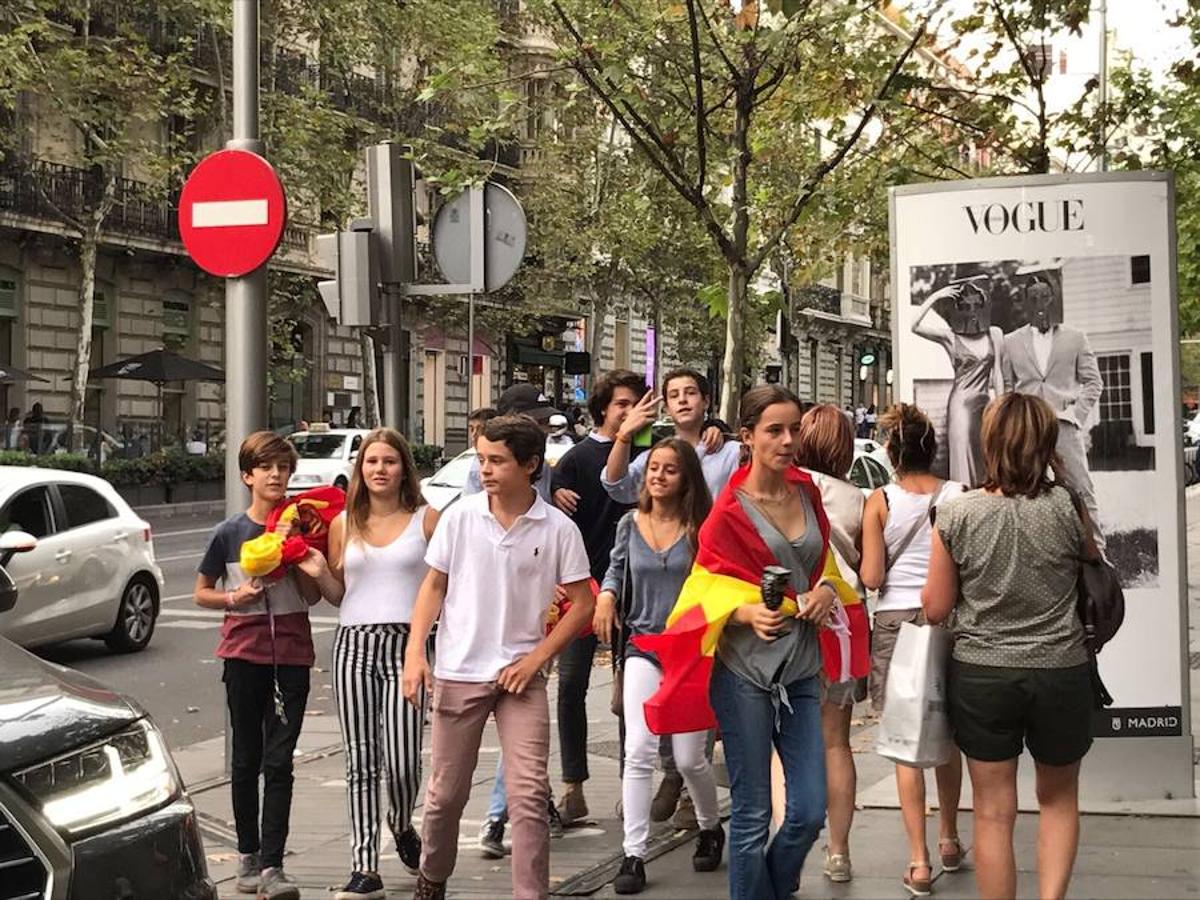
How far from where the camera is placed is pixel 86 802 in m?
4.25

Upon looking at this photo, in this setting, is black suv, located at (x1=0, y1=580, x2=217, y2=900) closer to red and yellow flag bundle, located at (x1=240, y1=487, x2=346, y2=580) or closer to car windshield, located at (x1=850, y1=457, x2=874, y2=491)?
red and yellow flag bundle, located at (x1=240, y1=487, x2=346, y2=580)

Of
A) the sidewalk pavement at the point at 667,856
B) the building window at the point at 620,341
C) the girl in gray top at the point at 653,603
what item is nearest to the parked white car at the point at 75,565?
the sidewalk pavement at the point at 667,856

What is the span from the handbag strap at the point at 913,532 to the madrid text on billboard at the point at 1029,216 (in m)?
1.59

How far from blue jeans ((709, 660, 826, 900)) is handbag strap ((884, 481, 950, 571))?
1098mm

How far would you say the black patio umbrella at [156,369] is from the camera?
114ft

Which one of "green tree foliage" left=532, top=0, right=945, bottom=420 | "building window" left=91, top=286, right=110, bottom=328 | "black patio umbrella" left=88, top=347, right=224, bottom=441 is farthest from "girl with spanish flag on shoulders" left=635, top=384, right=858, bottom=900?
"building window" left=91, top=286, right=110, bottom=328

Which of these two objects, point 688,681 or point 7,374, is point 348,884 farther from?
point 7,374

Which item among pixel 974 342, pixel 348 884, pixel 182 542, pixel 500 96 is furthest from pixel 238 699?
pixel 182 542

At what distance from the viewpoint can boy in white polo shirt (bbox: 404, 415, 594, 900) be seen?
598 cm

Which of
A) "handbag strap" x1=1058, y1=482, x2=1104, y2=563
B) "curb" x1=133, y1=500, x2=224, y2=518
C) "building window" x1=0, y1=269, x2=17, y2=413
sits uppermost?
"building window" x1=0, y1=269, x2=17, y2=413

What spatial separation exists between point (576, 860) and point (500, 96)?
7143mm

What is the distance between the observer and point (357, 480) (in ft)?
21.7

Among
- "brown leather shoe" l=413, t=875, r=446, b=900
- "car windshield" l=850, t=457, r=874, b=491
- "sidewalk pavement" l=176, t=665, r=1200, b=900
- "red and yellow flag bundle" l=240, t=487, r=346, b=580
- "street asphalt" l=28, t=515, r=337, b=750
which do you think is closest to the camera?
"brown leather shoe" l=413, t=875, r=446, b=900

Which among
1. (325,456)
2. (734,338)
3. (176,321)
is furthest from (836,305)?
(734,338)
